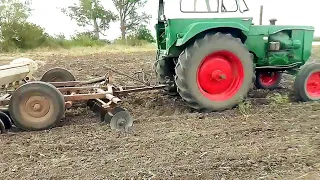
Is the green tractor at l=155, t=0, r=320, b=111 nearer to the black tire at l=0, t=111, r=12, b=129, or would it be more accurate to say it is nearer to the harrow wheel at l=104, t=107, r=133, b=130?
the harrow wheel at l=104, t=107, r=133, b=130

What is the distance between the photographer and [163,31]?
6684 mm

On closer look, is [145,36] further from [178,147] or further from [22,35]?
[178,147]

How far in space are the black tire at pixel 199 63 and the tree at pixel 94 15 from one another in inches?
1297

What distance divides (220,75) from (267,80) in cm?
206

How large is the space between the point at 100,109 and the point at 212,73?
162 cm

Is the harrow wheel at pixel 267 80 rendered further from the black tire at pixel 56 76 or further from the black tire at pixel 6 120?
the black tire at pixel 6 120

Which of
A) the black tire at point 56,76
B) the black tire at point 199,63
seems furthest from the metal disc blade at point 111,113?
the black tire at point 56,76

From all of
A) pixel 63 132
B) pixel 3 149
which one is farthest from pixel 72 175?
pixel 63 132

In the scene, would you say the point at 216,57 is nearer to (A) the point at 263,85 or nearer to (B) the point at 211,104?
(B) the point at 211,104

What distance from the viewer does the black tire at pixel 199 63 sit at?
548 cm

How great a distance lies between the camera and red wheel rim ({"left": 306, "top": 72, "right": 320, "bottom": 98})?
20.4 feet

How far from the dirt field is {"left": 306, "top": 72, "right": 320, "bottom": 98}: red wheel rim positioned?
49cm

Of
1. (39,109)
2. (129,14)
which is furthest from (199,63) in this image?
(129,14)

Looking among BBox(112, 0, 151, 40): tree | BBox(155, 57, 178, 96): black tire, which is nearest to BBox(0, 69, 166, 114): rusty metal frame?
BBox(155, 57, 178, 96): black tire
